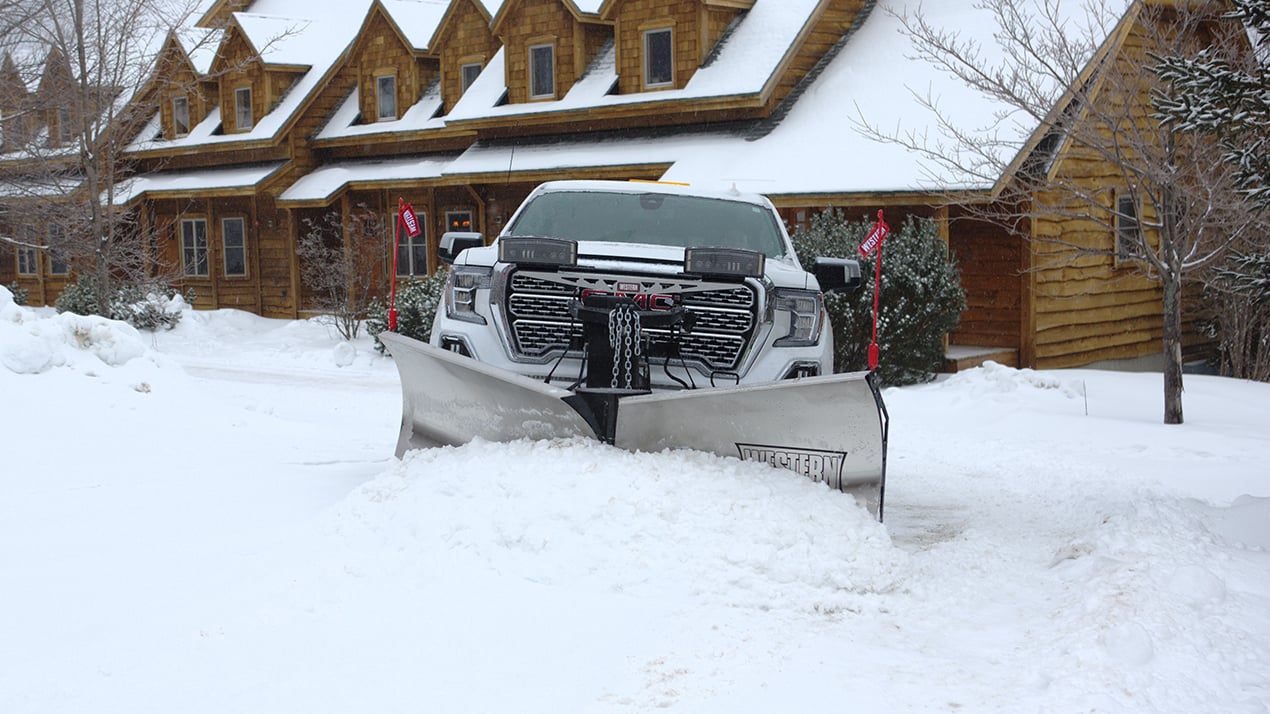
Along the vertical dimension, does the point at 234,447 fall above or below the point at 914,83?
below

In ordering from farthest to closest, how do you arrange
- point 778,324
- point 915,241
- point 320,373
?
point 320,373 < point 915,241 < point 778,324

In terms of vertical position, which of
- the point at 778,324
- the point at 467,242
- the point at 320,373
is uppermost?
the point at 467,242

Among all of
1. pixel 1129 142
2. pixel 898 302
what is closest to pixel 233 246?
pixel 898 302

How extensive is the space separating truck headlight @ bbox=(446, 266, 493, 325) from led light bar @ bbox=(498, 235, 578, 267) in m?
0.43

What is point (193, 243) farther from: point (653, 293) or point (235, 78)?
point (653, 293)

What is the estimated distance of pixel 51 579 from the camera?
18.3ft

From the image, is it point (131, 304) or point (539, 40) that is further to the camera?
point (539, 40)

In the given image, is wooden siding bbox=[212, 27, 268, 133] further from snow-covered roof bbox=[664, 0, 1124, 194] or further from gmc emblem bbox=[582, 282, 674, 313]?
gmc emblem bbox=[582, 282, 674, 313]

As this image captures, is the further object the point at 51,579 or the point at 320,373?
the point at 320,373

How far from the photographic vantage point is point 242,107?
97.9 ft

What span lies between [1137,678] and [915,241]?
36.4 feet

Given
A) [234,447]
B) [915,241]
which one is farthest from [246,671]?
[915,241]

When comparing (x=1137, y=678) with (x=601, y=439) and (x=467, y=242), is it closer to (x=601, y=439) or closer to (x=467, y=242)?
(x=601, y=439)

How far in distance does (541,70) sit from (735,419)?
59.9ft
